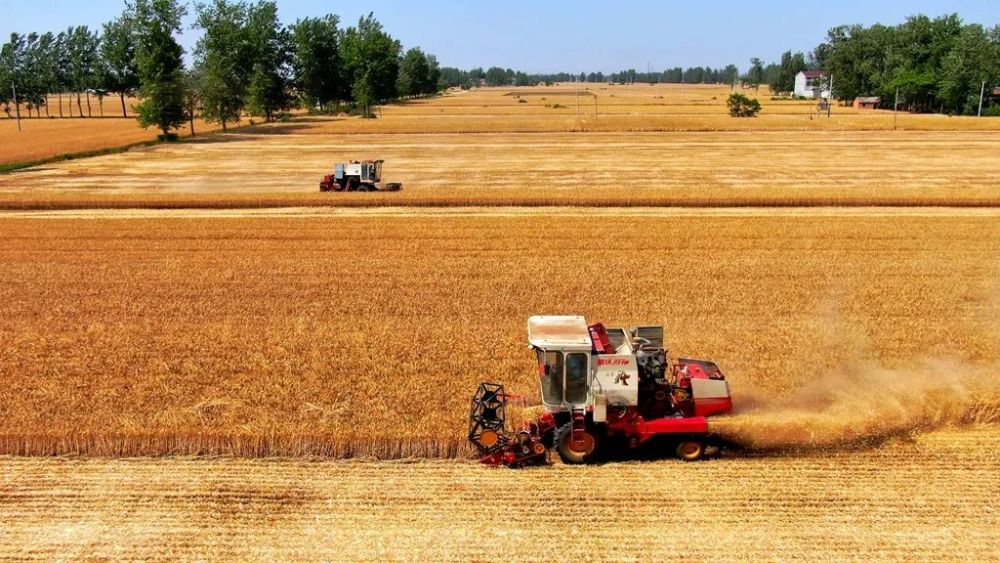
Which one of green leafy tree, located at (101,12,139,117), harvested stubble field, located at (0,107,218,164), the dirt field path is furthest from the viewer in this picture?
green leafy tree, located at (101,12,139,117)

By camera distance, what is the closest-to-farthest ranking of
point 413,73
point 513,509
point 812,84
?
point 513,509 < point 812,84 < point 413,73

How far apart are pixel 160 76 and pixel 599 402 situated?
65591 mm

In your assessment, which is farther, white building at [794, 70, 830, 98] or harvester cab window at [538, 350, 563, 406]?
white building at [794, 70, 830, 98]

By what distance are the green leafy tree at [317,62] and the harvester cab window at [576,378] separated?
95489 mm

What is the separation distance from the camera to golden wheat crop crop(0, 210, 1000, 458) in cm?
1363

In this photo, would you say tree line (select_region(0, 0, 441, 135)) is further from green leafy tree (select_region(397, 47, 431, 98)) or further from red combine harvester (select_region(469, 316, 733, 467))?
red combine harvester (select_region(469, 316, 733, 467))

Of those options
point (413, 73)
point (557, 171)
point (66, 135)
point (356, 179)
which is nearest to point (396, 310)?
point (356, 179)

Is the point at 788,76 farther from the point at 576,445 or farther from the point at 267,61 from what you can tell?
the point at 576,445

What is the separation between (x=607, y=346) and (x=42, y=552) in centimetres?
778

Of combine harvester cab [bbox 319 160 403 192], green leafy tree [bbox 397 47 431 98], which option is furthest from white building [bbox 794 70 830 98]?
combine harvester cab [bbox 319 160 403 192]

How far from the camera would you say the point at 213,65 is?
79.1 metres

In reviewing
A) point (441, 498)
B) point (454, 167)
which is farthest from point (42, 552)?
point (454, 167)

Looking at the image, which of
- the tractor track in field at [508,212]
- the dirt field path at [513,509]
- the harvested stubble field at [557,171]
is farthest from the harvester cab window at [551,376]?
the harvested stubble field at [557,171]

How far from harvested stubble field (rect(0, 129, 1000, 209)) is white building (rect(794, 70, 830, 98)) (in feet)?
292
